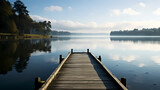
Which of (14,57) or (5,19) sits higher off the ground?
(5,19)

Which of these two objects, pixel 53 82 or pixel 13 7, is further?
pixel 13 7

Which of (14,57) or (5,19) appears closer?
(14,57)

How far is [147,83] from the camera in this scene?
11336mm

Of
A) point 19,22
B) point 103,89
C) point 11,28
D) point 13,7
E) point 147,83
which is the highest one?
point 13,7

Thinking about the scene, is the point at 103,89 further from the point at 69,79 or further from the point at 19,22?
the point at 19,22

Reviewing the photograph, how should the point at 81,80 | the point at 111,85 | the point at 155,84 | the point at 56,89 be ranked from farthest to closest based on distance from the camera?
the point at 155,84, the point at 81,80, the point at 111,85, the point at 56,89

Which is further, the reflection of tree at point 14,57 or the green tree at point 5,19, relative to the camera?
the green tree at point 5,19

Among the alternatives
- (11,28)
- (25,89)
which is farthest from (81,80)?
(11,28)

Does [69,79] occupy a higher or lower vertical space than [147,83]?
higher

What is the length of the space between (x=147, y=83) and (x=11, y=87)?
1220 cm

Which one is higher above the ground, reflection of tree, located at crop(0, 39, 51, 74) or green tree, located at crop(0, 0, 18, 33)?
green tree, located at crop(0, 0, 18, 33)

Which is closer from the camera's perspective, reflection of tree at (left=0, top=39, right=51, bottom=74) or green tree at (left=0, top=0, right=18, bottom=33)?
reflection of tree at (left=0, top=39, right=51, bottom=74)

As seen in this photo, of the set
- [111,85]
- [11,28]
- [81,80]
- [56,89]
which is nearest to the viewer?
[56,89]

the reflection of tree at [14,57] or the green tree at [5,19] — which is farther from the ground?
the green tree at [5,19]
